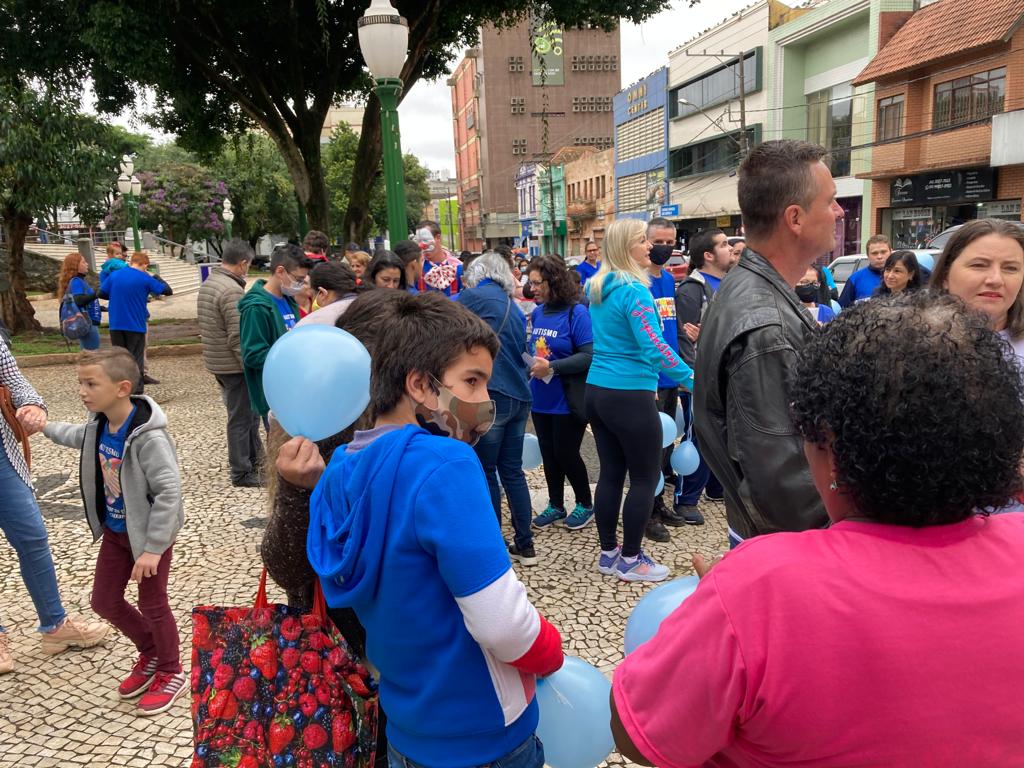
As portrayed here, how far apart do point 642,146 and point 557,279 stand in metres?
38.5

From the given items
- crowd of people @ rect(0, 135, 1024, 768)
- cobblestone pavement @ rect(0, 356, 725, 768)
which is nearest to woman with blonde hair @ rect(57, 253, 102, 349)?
cobblestone pavement @ rect(0, 356, 725, 768)

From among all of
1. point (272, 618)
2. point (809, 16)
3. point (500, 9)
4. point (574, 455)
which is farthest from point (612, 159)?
point (272, 618)

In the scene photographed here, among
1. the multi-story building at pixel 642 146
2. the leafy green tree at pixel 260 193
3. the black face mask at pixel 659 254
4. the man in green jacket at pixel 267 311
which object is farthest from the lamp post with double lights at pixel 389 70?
the leafy green tree at pixel 260 193

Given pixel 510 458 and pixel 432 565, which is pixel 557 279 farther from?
pixel 432 565

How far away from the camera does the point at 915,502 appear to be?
3.02 feet

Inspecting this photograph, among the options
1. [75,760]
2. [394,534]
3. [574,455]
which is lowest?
[75,760]

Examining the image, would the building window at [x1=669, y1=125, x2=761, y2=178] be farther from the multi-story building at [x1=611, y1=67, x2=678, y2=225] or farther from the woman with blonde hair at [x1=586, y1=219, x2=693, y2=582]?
Answer: the woman with blonde hair at [x1=586, y1=219, x2=693, y2=582]

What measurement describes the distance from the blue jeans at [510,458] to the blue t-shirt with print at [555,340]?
0.43 meters

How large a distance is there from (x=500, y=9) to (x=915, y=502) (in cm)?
1202

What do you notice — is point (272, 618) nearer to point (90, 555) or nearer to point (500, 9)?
point (90, 555)

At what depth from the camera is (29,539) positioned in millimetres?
3258

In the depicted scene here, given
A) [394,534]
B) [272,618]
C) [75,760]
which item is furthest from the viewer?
[75,760]

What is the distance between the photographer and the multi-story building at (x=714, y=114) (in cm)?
3008

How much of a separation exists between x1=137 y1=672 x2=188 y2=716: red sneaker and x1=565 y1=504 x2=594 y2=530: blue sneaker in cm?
253
